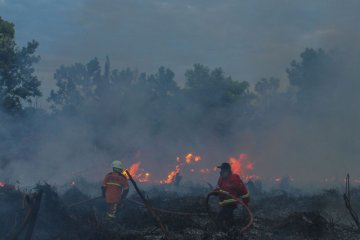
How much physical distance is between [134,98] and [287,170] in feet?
51.7

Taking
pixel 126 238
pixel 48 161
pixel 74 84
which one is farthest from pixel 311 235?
pixel 74 84

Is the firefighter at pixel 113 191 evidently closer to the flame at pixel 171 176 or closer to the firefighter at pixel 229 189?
the firefighter at pixel 229 189

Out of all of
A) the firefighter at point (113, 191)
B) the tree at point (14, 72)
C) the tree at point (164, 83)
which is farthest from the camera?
the tree at point (164, 83)

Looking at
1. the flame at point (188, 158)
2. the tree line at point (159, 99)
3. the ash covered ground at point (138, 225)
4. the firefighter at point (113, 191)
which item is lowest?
the ash covered ground at point (138, 225)

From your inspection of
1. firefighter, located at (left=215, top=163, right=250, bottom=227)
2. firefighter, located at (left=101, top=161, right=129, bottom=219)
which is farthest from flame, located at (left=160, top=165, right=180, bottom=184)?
firefighter, located at (left=215, top=163, right=250, bottom=227)

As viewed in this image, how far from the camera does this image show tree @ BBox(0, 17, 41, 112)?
24555 mm

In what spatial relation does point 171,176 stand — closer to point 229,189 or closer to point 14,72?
point 14,72

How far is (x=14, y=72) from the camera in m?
25.7

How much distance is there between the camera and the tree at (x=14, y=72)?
2455 cm

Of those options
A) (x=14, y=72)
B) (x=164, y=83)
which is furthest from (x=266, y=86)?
(x=14, y=72)

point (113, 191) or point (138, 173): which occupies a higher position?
point (138, 173)

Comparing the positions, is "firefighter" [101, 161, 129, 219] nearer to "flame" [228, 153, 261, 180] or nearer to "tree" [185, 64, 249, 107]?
"flame" [228, 153, 261, 180]

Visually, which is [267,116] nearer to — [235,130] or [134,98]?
[235,130]

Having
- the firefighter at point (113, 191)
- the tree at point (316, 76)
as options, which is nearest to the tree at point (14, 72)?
the firefighter at point (113, 191)
